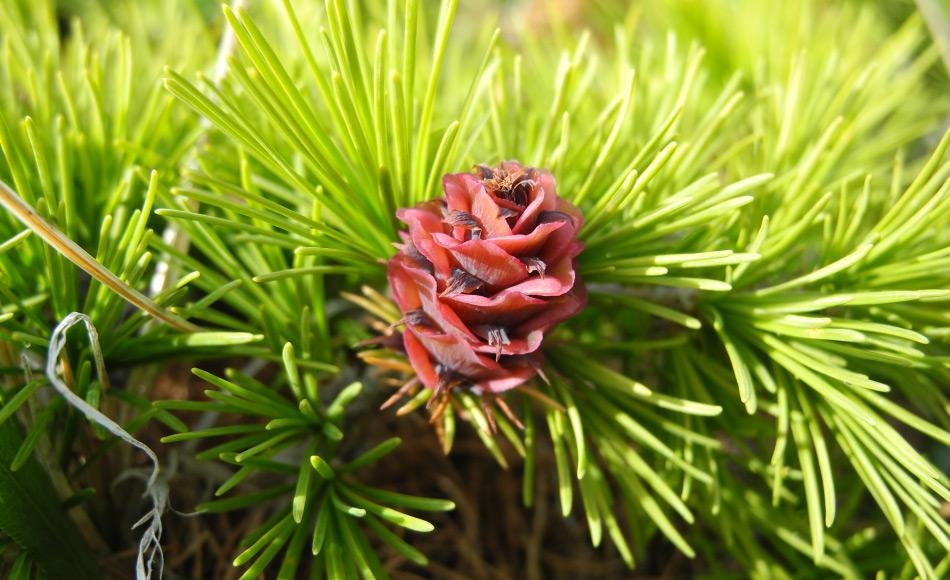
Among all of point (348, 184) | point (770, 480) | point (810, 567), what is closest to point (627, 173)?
point (348, 184)

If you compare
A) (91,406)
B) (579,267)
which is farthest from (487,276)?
(91,406)

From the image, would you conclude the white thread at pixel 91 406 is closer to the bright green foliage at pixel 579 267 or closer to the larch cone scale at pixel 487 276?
the bright green foliage at pixel 579 267

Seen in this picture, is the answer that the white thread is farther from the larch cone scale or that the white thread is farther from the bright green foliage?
the larch cone scale

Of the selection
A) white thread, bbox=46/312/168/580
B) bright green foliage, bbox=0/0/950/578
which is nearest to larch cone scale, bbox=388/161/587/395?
bright green foliage, bbox=0/0/950/578

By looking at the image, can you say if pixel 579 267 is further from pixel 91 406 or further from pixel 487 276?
pixel 91 406

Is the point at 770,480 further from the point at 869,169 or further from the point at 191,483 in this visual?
the point at 191,483
